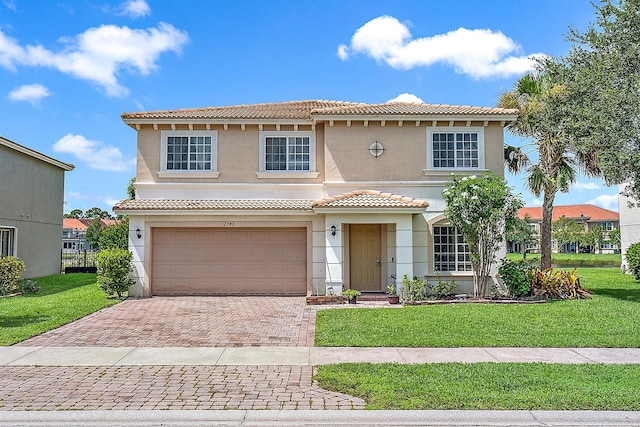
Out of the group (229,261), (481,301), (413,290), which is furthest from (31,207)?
(481,301)

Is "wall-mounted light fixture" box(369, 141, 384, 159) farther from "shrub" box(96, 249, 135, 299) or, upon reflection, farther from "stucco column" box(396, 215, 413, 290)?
"shrub" box(96, 249, 135, 299)

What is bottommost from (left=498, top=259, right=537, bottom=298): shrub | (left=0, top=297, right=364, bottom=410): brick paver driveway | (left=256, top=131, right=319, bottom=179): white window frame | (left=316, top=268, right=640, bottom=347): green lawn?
(left=0, top=297, right=364, bottom=410): brick paver driveway

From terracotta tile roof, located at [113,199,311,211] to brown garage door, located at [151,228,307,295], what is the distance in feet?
3.17

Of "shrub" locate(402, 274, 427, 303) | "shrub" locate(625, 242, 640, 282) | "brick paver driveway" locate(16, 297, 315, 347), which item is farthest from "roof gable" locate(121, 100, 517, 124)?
"shrub" locate(625, 242, 640, 282)

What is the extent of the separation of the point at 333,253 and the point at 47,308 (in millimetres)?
8470

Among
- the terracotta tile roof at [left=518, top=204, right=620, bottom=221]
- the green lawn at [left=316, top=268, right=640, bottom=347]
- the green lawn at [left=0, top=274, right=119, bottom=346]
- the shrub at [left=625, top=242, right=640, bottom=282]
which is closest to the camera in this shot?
the green lawn at [left=316, top=268, right=640, bottom=347]

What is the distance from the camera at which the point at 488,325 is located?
35.3 ft

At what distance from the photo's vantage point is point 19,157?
2112 cm

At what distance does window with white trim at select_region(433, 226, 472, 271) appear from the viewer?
632 inches

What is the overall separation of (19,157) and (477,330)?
20.7 m

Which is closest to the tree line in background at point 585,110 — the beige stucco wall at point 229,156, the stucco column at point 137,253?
the beige stucco wall at point 229,156

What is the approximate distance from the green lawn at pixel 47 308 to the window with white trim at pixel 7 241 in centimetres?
232

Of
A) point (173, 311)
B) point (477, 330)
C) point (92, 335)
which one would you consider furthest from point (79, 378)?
point (477, 330)

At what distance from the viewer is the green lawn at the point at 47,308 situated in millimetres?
10469
